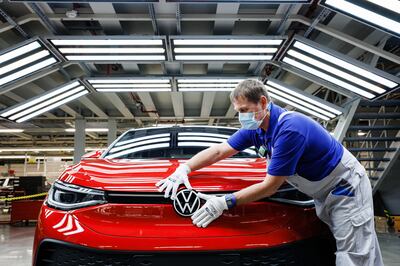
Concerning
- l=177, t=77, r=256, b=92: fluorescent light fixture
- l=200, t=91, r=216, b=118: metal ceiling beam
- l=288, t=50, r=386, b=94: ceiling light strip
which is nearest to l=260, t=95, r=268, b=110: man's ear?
l=288, t=50, r=386, b=94: ceiling light strip

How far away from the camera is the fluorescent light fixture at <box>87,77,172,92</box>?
230 inches

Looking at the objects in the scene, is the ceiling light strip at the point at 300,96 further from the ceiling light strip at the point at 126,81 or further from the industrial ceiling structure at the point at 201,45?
the ceiling light strip at the point at 126,81

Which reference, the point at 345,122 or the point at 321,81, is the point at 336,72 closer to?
the point at 321,81

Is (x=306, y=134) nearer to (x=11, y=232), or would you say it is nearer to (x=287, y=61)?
(x=287, y=61)

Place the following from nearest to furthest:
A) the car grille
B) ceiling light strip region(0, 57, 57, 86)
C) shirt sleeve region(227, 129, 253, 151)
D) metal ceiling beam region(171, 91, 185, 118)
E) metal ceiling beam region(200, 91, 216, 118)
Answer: the car grille, shirt sleeve region(227, 129, 253, 151), ceiling light strip region(0, 57, 57, 86), metal ceiling beam region(200, 91, 216, 118), metal ceiling beam region(171, 91, 185, 118)

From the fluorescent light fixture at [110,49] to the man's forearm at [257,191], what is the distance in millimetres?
3076

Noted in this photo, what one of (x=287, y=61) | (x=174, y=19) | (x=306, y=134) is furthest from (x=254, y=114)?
(x=287, y=61)

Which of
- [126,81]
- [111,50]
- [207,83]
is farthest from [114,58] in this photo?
[207,83]

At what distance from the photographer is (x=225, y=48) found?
4.54 m

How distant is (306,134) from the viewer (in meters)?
1.69

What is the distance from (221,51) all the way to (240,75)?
1358 mm

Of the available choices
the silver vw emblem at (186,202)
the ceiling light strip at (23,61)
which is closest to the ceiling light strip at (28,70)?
the ceiling light strip at (23,61)

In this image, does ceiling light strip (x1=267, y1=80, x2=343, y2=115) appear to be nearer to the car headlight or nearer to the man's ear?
the man's ear

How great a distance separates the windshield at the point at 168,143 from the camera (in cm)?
278
